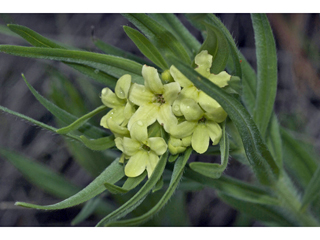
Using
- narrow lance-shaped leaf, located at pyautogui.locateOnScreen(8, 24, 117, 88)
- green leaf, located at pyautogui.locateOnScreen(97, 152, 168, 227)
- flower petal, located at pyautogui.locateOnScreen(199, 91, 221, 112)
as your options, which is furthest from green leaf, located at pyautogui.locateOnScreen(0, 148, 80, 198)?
flower petal, located at pyautogui.locateOnScreen(199, 91, 221, 112)

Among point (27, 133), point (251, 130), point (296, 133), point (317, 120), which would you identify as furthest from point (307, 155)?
point (27, 133)

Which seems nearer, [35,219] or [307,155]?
[307,155]

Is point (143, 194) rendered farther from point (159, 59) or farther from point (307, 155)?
point (307, 155)

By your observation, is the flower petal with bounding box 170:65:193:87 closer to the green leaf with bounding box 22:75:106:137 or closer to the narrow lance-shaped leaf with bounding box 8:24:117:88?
the narrow lance-shaped leaf with bounding box 8:24:117:88

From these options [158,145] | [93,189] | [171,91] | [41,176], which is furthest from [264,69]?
[41,176]

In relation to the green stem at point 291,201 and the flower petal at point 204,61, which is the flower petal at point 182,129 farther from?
the green stem at point 291,201

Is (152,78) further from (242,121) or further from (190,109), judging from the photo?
(242,121)
